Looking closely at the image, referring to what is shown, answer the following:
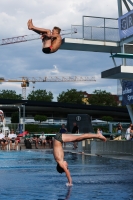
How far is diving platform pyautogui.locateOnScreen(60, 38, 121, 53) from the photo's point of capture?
27.6 metres

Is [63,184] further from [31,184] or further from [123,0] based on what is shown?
[123,0]

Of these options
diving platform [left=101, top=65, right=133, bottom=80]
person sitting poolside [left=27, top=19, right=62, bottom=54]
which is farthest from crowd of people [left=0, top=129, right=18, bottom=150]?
person sitting poolside [left=27, top=19, right=62, bottom=54]

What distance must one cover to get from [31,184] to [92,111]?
81554 millimetres

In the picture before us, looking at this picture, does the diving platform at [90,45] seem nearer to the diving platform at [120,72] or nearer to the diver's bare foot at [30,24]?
the diving platform at [120,72]

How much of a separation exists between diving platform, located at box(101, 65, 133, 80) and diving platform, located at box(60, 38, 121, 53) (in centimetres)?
603

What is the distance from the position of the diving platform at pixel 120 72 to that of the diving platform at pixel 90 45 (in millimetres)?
6027

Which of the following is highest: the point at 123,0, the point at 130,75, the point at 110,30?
the point at 123,0

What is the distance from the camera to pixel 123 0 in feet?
101

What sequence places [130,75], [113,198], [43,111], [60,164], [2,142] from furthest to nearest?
[43,111] < [2,142] < [130,75] < [60,164] < [113,198]

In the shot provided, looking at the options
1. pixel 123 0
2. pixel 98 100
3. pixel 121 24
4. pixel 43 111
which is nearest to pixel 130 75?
pixel 121 24

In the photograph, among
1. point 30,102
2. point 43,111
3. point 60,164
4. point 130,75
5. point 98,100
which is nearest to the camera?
point 60,164

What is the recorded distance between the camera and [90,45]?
28547 mm

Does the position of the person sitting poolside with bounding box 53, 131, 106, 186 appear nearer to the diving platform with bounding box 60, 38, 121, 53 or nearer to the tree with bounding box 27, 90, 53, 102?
the diving platform with bounding box 60, 38, 121, 53

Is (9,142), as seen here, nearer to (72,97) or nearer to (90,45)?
(90,45)
